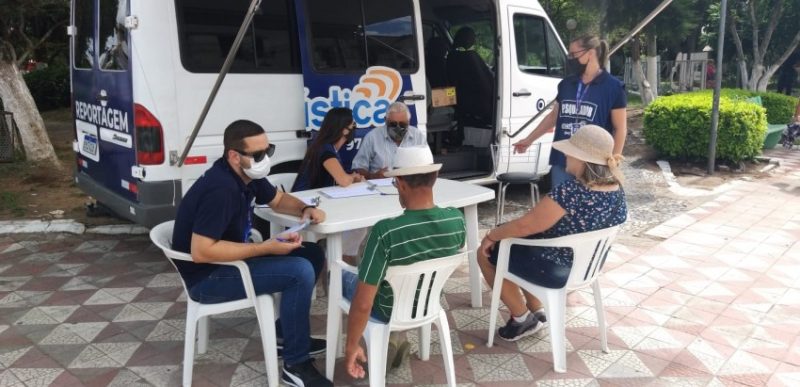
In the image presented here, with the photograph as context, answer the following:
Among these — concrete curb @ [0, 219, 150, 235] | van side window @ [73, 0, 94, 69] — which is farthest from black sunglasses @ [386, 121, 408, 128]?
concrete curb @ [0, 219, 150, 235]

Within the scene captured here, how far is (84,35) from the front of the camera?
4699mm

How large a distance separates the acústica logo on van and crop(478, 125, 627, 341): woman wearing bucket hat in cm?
191

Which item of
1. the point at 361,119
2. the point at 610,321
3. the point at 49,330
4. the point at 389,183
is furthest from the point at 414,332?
the point at 49,330

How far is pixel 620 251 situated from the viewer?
16.1 ft

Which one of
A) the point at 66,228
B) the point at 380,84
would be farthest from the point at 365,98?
the point at 66,228

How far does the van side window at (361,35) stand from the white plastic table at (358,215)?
1314 mm

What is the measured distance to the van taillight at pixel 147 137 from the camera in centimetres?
385

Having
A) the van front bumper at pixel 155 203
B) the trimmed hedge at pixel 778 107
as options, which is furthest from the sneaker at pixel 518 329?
the trimmed hedge at pixel 778 107

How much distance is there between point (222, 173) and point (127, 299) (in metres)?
1.84

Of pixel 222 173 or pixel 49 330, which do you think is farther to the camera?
pixel 49 330

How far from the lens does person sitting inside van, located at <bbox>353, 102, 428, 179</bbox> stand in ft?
14.0

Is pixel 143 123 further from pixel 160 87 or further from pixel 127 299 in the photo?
pixel 127 299

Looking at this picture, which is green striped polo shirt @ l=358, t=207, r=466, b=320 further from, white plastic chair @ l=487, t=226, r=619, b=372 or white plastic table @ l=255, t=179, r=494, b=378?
white plastic chair @ l=487, t=226, r=619, b=372

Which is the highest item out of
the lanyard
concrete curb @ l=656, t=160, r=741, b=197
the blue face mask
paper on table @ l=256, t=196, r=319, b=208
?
the lanyard
